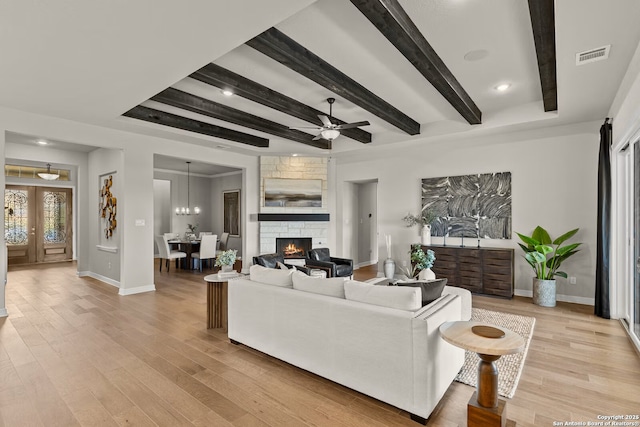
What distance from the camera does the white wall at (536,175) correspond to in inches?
196

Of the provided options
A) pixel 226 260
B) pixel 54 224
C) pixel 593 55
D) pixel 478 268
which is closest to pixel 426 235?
pixel 478 268

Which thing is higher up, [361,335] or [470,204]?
[470,204]

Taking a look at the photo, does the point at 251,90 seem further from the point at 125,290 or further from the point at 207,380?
the point at 125,290

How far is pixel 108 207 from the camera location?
6.58 metres

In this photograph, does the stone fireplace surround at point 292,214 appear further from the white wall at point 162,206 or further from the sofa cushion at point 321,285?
the sofa cushion at point 321,285

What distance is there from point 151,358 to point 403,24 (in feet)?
12.2

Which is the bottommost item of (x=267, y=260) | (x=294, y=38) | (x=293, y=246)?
(x=293, y=246)

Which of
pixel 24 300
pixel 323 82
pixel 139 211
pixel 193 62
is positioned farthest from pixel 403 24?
pixel 24 300

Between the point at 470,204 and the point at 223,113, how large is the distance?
15.2ft

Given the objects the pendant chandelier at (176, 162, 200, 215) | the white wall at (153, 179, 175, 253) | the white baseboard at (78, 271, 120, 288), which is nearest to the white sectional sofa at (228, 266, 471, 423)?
the white baseboard at (78, 271, 120, 288)

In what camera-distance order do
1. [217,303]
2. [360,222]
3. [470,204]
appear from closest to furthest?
[217,303] < [470,204] < [360,222]

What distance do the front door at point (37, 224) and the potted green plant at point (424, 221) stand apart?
9743mm

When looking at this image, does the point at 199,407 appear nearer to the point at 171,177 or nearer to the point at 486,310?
the point at 486,310

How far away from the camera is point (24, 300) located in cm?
518
